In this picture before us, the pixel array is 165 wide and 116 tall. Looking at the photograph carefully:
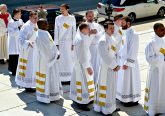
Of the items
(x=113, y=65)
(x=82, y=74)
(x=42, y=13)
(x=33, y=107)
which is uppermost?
(x=42, y=13)

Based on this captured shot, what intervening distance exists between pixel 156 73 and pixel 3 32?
642 centimetres

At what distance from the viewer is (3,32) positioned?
1249cm

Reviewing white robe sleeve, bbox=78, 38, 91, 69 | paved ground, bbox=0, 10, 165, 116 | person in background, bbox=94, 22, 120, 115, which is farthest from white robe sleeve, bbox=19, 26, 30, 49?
person in background, bbox=94, 22, 120, 115

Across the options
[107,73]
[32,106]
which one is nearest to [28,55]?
[32,106]

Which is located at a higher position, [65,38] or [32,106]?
[65,38]

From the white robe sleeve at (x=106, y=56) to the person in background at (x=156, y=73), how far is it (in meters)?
0.72

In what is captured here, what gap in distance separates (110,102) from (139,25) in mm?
13258

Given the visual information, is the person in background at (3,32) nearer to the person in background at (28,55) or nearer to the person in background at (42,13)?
the person in background at (42,13)

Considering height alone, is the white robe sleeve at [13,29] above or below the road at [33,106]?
above

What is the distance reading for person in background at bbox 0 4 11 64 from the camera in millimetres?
12274

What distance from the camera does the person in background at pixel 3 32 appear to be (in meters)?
12.3

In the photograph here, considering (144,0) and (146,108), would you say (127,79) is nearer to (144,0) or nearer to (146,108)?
(146,108)

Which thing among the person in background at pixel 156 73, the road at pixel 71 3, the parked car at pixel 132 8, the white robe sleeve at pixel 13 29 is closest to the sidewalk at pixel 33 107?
the person in background at pixel 156 73

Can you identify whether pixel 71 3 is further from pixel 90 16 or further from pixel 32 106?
pixel 32 106
